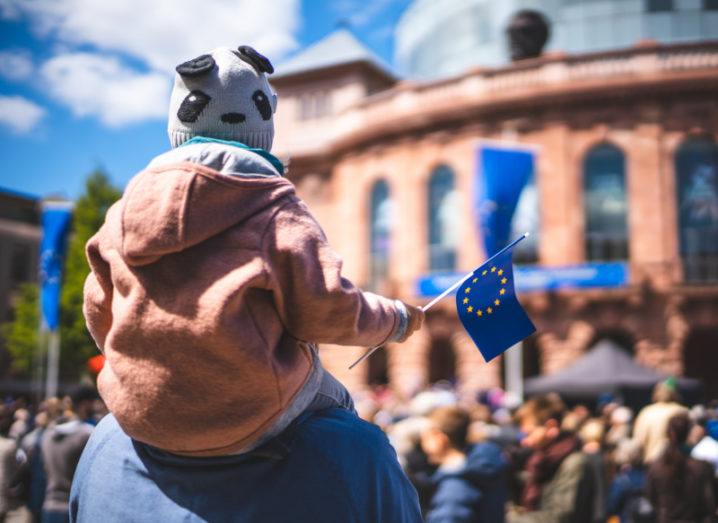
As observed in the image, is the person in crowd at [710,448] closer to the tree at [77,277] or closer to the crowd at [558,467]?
the crowd at [558,467]

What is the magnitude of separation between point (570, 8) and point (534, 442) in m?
30.0

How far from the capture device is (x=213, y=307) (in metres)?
1.82

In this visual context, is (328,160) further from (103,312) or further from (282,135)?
(103,312)

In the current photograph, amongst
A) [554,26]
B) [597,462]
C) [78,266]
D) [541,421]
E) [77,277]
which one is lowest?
[597,462]

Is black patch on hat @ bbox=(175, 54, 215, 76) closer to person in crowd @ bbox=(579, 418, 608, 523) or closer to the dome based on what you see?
person in crowd @ bbox=(579, 418, 608, 523)

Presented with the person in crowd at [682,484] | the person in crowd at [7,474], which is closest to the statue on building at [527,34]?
the person in crowd at [682,484]

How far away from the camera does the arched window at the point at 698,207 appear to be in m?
25.7

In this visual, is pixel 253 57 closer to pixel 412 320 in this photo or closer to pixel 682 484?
pixel 412 320

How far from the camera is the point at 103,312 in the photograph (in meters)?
2.12

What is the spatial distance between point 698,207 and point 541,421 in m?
20.5

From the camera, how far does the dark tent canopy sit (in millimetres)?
15406

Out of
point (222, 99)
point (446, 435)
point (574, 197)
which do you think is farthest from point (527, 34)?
point (222, 99)

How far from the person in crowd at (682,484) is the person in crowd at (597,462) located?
1.88ft

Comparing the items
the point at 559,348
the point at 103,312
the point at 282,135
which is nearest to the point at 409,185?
the point at 559,348
